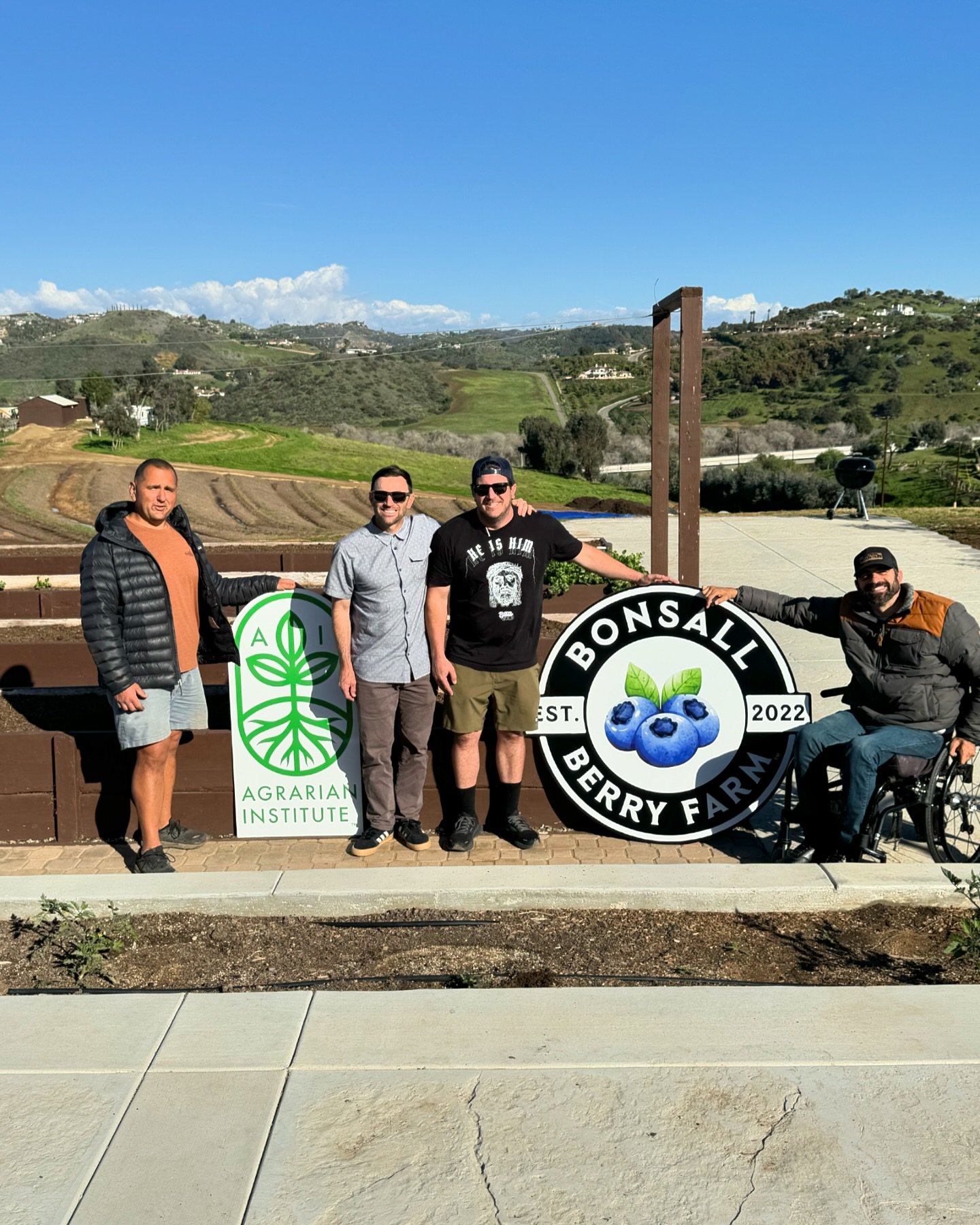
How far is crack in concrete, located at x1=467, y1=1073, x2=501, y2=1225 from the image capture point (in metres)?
2.69

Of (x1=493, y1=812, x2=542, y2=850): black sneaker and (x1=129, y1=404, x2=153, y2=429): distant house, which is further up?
(x1=129, y1=404, x2=153, y2=429): distant house

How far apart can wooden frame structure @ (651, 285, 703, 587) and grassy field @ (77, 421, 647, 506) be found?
2256cm

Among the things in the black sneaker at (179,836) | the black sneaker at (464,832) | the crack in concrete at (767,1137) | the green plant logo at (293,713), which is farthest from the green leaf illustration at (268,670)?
the crack in concrete at (767,1137)

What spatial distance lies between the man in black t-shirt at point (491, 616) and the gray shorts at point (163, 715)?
43.2 inches

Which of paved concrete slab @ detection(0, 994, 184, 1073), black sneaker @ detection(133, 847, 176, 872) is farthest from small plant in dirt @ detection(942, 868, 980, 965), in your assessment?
black sneaker @ detection(133, 847, 176, 872)

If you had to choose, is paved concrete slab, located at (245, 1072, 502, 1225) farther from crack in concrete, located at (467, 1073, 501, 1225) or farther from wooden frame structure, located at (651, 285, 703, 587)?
wooden frame structure, located at (651, 285, 703, 587)

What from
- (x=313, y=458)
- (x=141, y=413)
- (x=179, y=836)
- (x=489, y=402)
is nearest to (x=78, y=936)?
(x=179, y=836)

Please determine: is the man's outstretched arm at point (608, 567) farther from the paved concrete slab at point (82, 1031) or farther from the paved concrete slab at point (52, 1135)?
the paved concrete slab at point (52, 1135)

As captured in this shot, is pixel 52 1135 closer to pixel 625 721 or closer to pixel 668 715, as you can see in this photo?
pixel 625 721

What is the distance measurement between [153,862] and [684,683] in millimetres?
2606

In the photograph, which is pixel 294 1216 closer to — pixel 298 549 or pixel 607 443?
pixel 298 549

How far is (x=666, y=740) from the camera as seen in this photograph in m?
5.63

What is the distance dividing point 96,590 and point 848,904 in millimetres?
3337

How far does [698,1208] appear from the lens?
266 cm
